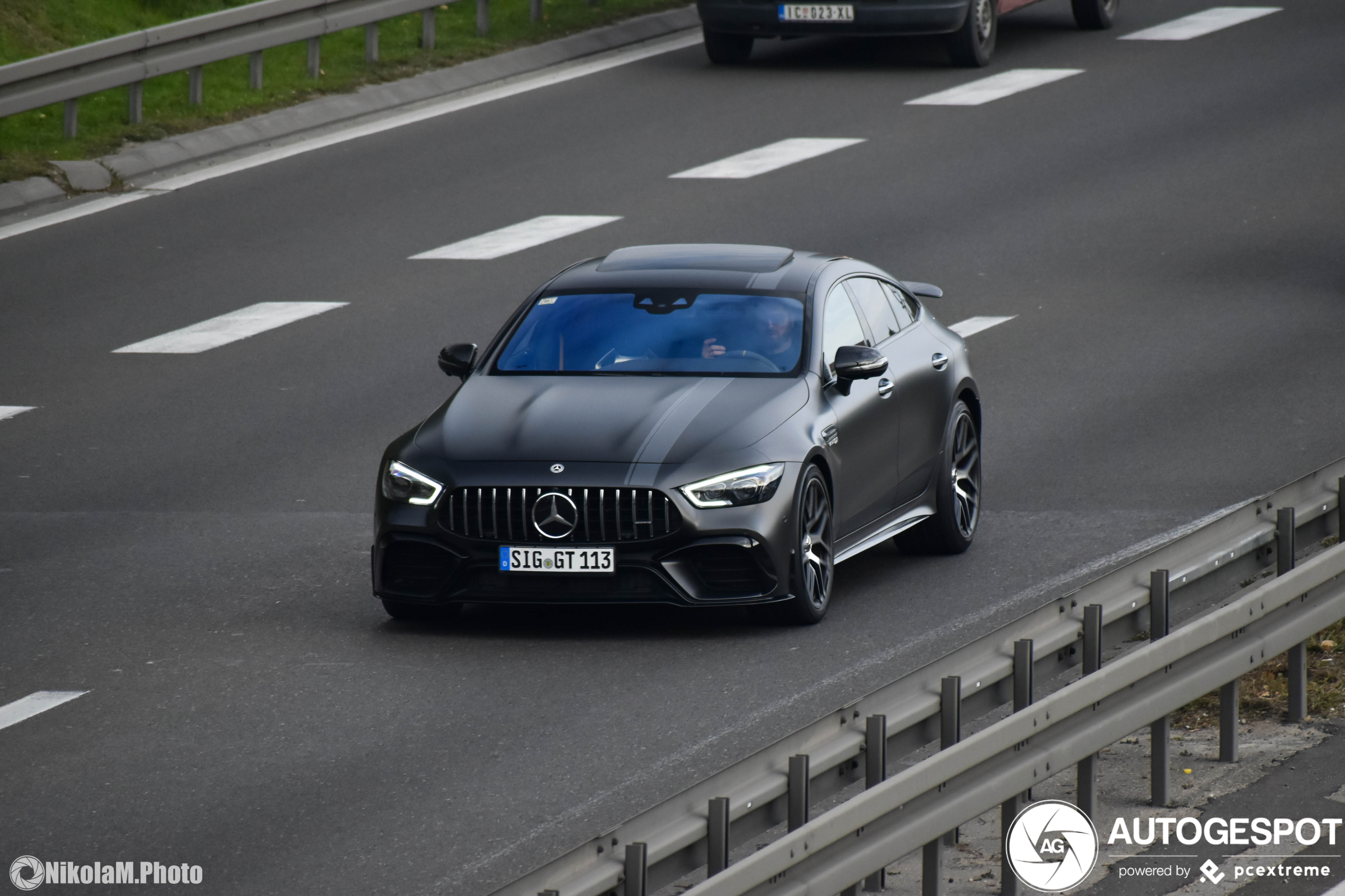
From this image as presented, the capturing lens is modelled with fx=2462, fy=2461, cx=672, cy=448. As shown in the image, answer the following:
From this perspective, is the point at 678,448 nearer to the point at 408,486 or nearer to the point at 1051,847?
the point at 408,486

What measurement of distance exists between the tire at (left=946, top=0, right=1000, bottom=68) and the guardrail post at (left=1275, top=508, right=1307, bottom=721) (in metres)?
16.6

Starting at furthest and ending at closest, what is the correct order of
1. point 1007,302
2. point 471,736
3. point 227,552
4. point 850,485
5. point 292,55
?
point 292,55 < point 1007,302 < point 227,552 < point 850,485 < point 471,736

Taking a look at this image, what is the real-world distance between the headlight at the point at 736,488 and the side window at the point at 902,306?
7.14ft

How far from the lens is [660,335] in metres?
11.3

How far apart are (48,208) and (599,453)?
1094 cm

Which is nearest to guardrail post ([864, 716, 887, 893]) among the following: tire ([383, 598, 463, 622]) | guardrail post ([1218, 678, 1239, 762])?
guardrail post ([1218, 678, 1239, 762])

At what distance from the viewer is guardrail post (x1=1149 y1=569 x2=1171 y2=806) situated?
25.3 feet

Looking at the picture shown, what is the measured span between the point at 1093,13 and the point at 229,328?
13.5 m

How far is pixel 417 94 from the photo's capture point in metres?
23.6

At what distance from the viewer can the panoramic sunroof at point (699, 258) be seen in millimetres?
11828

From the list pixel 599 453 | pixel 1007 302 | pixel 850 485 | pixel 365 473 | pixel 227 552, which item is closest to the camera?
pixel 599 453

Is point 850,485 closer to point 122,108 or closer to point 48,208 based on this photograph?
point 48,208

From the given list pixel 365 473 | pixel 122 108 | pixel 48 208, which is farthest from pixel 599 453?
pixel 122 108

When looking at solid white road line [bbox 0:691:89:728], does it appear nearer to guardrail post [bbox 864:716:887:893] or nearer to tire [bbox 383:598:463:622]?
tire [bbox 383:598:463:622]
